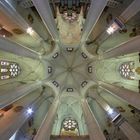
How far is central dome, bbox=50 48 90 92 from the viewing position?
26328 mm

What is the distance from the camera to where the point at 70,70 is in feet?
89.9

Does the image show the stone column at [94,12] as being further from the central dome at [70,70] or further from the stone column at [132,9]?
the central dome at [70,70]

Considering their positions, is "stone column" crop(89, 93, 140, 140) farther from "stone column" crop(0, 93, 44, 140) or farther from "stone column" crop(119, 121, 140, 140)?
"stone column" crop(0, 93, 44, 140)

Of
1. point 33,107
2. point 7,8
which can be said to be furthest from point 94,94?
point 7,8

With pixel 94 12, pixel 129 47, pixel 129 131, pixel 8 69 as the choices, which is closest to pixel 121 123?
pixel 129 131

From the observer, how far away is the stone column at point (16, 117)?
18281 millimetres

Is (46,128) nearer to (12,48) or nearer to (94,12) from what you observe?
(12,48)

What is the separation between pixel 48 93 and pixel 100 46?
4431mm

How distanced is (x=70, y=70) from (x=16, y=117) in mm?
8156

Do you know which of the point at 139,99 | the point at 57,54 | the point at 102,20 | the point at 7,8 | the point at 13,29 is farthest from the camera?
the point at 57,54

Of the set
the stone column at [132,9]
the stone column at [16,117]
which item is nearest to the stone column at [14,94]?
the stone column at [16,117]

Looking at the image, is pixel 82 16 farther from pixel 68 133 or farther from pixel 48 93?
pixel 68 133

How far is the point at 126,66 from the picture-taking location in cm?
2508

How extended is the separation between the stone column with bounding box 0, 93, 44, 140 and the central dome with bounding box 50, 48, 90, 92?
103 inches
